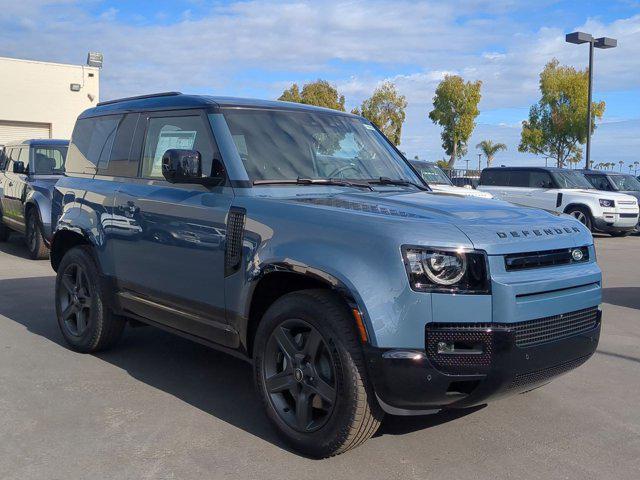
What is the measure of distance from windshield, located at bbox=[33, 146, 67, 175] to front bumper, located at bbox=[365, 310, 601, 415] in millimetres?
9716

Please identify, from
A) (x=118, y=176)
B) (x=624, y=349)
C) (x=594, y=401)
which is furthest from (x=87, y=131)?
(x=624, y=349)

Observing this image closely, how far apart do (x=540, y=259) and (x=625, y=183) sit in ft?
59.9

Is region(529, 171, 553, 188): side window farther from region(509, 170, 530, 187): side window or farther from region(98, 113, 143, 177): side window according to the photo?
region(98, 113, 143, 177): side window

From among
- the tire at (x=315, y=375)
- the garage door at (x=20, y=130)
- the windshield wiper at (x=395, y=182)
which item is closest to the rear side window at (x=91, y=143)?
the windshield wiper at (x=395, y=182)

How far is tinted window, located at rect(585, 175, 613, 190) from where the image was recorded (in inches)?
764

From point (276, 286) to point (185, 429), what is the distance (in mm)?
1039

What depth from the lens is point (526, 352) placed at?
3.43 m

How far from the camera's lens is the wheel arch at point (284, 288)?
3.44m

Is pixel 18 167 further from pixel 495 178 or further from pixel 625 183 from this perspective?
pixel 625 183

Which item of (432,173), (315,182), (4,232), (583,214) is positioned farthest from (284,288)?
(583,214)

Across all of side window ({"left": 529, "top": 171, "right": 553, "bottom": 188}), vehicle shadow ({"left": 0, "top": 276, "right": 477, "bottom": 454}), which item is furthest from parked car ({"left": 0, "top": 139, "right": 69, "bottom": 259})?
side window ({"left": 529, "top": 171, "right": 553, "bottom": 188})

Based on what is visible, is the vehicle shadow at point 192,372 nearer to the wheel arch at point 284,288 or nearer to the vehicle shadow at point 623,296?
the wheel arch at point 284,288

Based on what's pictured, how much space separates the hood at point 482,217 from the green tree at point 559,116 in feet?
135

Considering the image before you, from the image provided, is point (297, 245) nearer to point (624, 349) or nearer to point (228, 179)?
point (228, 179)
